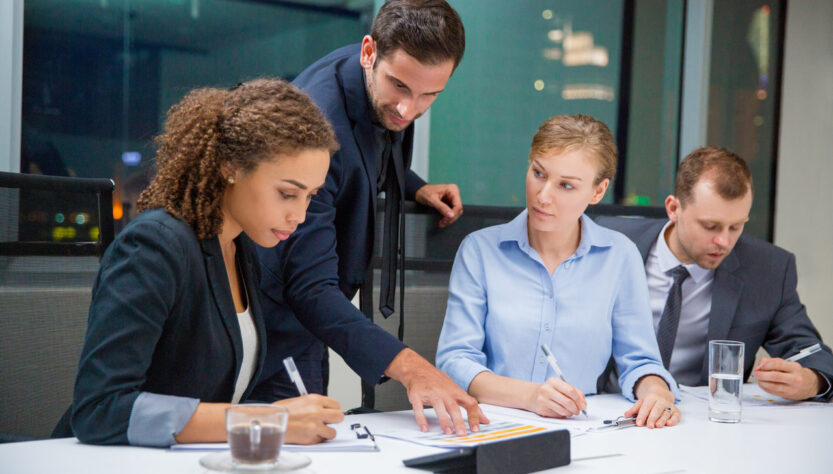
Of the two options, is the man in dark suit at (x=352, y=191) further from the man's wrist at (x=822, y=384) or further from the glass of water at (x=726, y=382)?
the man's wrist at (x=822, y=384)

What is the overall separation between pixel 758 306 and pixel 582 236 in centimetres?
66

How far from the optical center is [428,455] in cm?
116

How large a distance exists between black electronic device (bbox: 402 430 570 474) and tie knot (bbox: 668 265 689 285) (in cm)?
119

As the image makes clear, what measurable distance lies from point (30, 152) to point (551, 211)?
2174 millimetres

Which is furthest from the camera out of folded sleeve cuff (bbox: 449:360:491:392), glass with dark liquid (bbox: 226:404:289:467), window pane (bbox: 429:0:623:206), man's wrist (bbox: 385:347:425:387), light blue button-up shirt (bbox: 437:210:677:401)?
window pane (bbox: 429:0:623:206)

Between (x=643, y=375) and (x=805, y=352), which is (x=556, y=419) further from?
(x=805, y=352)

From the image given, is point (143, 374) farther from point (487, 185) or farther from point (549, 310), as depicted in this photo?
point (487, 185)

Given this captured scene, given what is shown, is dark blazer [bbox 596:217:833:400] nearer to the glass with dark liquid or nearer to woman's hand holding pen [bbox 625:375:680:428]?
woman's hand holding pen [bbox 625:375:680:428]

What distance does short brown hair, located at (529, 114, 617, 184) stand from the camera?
1920 millimetres

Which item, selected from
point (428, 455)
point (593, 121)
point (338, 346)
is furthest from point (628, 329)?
point (428, 455)

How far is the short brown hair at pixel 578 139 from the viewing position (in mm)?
1920

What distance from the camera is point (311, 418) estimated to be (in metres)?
1.26

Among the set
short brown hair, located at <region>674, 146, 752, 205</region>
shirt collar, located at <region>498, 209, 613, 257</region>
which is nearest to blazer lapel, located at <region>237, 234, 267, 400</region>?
shirt collar, located at <region>498, 209, 613, 257</region>

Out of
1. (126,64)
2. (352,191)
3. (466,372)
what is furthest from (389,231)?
(126,64)
